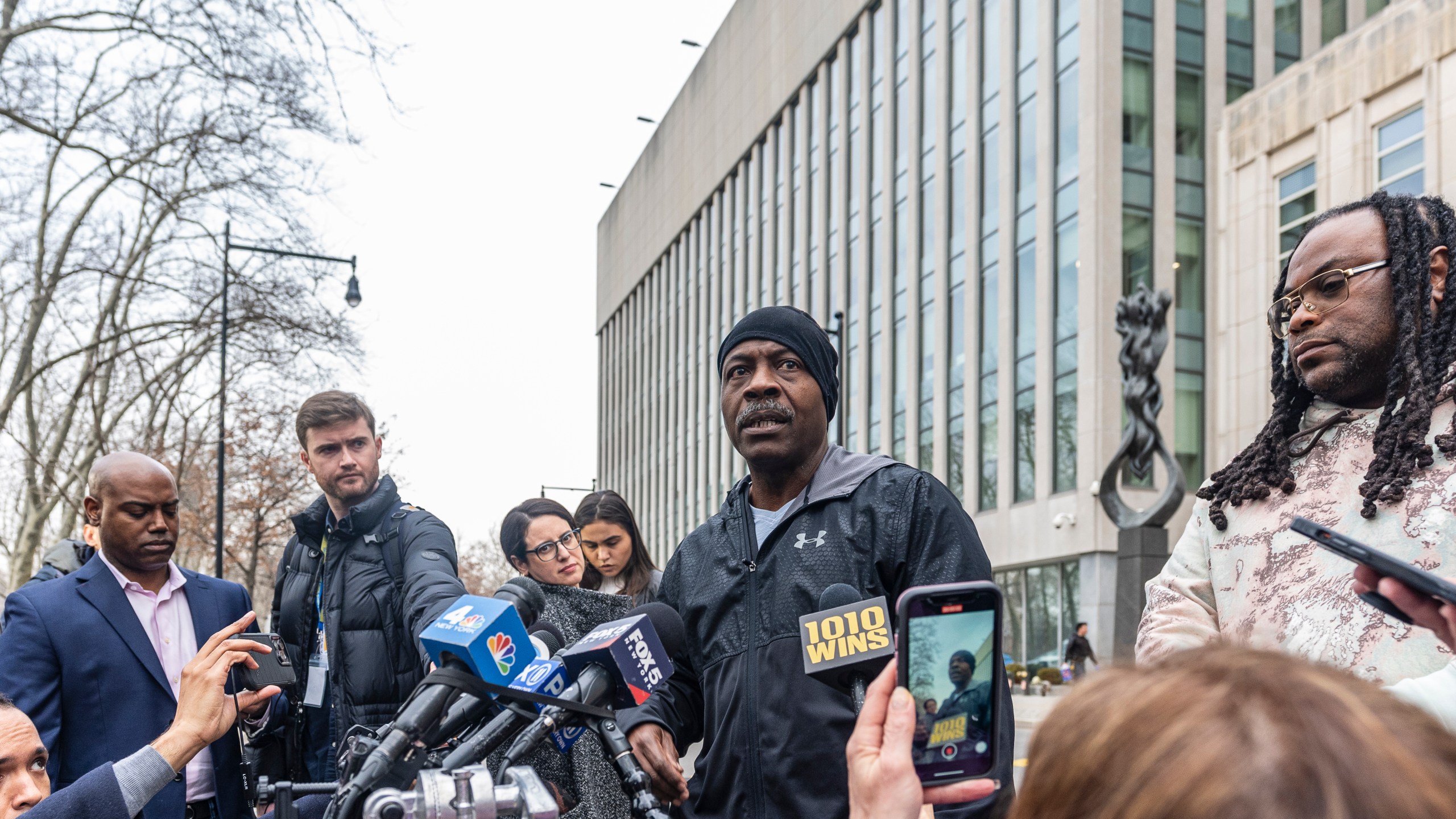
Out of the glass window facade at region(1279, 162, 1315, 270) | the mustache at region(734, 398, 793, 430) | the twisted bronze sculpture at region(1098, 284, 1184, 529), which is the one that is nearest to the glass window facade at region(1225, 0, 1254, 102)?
the glass window facade at region(1279, 162, 1315, 270)

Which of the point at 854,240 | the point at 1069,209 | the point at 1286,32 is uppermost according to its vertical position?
the point at 1286,32

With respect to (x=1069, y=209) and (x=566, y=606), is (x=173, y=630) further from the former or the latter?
(x=1069, y=209)

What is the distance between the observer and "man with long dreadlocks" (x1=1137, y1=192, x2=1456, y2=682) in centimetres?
235

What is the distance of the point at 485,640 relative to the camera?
77.4 inches

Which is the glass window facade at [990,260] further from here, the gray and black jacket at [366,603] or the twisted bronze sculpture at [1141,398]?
the gray and black jacket at [366,603]

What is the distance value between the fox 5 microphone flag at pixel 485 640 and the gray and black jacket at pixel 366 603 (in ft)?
7.59

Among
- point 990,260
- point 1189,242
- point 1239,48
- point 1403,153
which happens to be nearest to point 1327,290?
point 1403,153

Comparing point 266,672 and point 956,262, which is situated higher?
point 956,262

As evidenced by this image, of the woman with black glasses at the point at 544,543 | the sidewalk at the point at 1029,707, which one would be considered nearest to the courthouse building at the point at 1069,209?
the sidewalk at the point at 1029,707

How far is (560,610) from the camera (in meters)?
5.22

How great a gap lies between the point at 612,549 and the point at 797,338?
11.1 feet

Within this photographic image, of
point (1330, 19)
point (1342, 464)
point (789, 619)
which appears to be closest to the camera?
point (1342, 464)

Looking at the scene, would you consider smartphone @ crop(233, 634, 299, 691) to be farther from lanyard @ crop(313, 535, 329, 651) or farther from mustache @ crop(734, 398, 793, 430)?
mustache @ crop(734, 398, 793, 430)

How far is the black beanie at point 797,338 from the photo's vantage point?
3.34m
